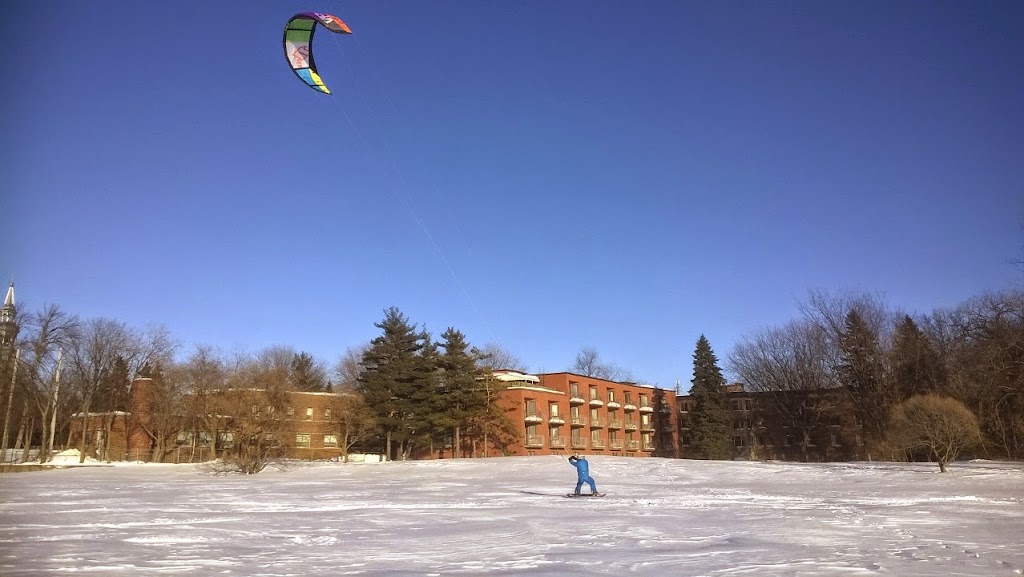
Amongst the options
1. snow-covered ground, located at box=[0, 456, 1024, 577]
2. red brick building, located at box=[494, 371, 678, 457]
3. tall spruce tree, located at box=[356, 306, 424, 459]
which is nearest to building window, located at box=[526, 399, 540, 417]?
red brick building, located at box=[494, 371, 678, 457]

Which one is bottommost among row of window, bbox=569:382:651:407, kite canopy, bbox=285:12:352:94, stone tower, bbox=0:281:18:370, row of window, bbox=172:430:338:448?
row of window, bbox=172:430:338:448

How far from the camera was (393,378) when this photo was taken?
60.9 meters

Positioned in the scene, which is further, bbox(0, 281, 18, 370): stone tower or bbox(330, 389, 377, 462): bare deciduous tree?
bbox(330, 389, 377, 462): bare deciduous tree

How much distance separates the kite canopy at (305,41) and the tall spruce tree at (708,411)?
69.1 metres

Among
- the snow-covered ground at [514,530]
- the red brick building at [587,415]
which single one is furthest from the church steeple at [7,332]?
the red brick building at [587,415]

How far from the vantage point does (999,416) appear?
156 feet

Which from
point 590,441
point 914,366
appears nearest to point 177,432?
point 590,441

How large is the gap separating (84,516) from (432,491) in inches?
534

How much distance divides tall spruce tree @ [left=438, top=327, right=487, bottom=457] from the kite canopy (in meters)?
40.9

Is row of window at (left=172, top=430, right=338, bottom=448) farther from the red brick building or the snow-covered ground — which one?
the snow-covered ground

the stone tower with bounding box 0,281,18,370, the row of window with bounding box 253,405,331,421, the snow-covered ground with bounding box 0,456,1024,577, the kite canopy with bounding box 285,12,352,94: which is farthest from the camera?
the stone tower with bounding box 0,281,18,370

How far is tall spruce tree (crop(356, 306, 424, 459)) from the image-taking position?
2357 inches

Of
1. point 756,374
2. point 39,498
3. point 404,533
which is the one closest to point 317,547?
point 404,533

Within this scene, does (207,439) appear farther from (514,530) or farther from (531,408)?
(514,530)
